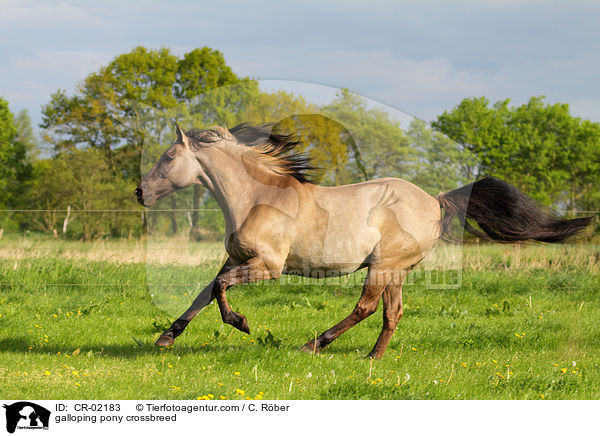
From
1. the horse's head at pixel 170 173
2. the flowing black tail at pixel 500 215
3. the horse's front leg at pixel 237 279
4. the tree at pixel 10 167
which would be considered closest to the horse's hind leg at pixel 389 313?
the flowing black tail at pixel 500 215

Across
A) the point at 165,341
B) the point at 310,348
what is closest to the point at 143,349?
the point at 165,341

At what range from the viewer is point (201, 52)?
1099 inches

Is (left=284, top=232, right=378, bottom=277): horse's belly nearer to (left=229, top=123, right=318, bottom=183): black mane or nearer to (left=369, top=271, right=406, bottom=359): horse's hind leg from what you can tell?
(left=369, top=271, right=406, bottom=359): horse's hind leg

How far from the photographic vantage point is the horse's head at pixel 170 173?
5.45 m

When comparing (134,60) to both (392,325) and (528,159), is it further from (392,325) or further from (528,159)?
(392,325)

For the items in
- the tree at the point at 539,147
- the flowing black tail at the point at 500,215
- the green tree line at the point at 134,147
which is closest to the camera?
the flowing black tail at the point at 500,215

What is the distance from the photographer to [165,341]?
5.77 meters

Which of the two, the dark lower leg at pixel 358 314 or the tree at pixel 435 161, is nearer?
the dark lower leg at pixel 358 314

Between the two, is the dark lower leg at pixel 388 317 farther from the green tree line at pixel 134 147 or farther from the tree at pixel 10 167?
the tree at pixel 10 167

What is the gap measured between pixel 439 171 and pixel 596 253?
703 centimetres

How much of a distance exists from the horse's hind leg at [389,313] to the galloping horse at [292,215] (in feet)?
0.03

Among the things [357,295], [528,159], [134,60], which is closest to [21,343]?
[357,295]

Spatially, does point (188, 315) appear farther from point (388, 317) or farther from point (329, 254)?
point (388, 317)
